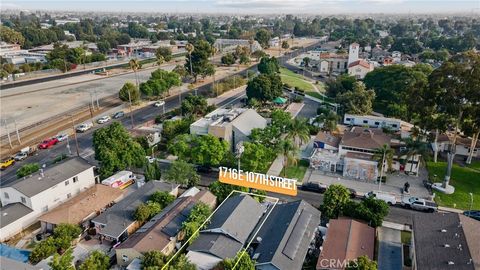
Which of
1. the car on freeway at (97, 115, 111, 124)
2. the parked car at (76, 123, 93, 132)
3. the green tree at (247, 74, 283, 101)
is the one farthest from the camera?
the green tree at (247, 74, 283, 101)

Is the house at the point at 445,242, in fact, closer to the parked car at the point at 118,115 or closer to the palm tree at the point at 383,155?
the palm tree at the point at 383,155

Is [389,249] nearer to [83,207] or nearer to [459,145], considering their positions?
[83,207]

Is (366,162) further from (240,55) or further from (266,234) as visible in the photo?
(240,55)

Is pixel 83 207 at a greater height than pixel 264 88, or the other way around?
pixel 264 88

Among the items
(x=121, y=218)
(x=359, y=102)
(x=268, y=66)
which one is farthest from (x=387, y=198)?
(x=268, y=66)

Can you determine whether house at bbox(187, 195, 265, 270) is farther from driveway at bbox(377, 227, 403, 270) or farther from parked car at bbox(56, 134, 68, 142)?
parked car at bbox(56, 134, 68, 142)

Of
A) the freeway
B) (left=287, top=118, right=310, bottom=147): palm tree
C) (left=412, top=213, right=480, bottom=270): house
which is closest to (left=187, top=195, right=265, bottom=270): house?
(left=287, top=118, right=310, bottom=147): palm tree

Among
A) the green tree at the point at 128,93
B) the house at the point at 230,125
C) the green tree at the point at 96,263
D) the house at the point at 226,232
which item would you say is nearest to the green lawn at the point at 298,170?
the house at the point at 230,125
